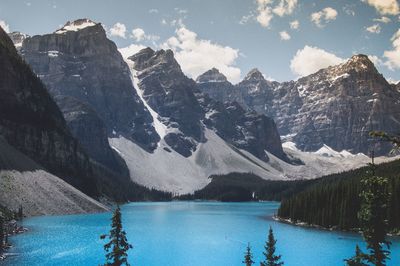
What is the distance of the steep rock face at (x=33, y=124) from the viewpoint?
551ft

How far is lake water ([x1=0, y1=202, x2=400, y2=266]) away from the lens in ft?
242

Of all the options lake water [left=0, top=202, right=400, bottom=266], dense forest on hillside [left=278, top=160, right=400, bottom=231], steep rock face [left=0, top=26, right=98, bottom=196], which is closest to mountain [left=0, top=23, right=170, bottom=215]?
steep rock face [left=0, top=26, right=98, bottom=196]

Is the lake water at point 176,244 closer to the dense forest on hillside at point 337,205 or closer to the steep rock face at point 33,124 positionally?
the dense forest on hillside at point 337,205

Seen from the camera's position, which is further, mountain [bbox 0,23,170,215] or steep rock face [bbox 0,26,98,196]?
steep rock face [bbox 0,26,98,196]

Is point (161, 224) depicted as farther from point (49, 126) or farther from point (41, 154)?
point (49, 126)

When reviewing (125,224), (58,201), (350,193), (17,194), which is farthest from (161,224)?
(350,193)

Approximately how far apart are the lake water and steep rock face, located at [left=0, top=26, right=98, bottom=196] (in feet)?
164

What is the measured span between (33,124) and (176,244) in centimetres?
10275

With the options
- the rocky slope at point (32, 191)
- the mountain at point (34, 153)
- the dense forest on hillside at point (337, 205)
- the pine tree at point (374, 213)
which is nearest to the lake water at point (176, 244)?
the rocky slope at point (32, 191)

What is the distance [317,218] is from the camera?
124 metres

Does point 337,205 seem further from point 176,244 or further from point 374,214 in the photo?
point 374,214

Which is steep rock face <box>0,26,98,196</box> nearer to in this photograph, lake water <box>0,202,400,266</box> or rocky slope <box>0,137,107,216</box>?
rocky slope <box>0,137,107,216</box>

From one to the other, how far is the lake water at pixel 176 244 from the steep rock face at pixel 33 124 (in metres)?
50.1

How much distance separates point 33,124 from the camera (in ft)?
577
